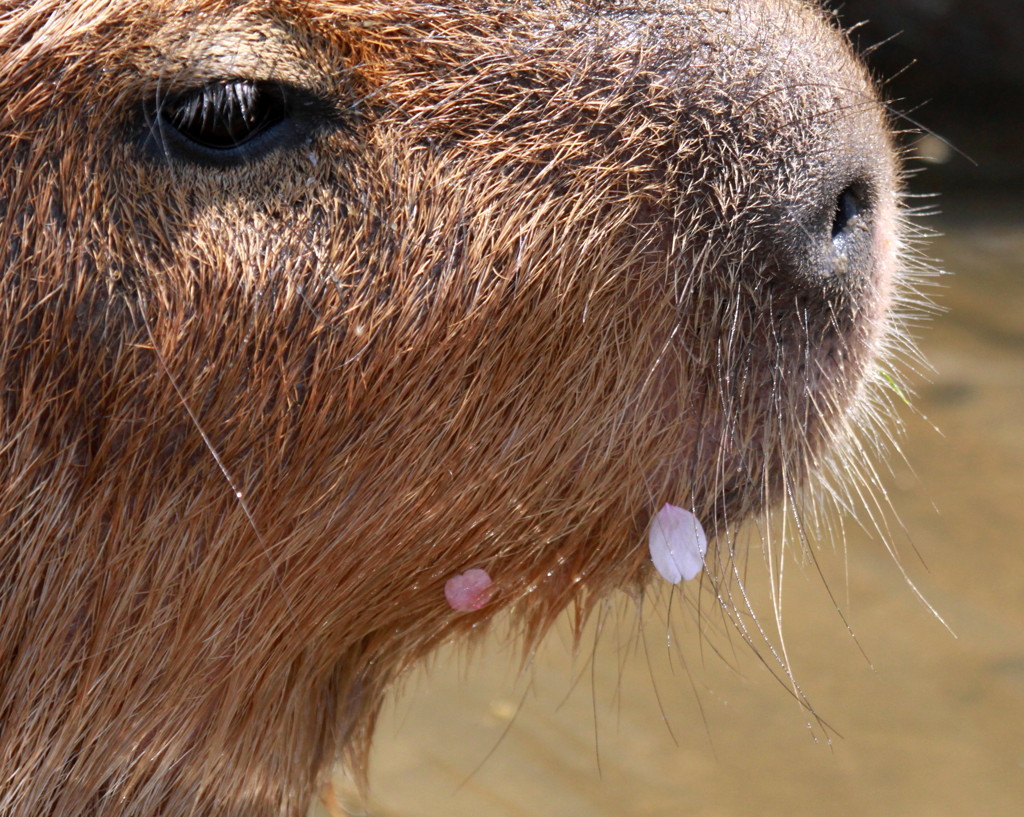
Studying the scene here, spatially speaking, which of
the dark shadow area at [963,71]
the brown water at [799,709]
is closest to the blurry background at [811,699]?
the brown water at [799,709]

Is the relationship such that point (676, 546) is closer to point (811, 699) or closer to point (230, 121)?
point (230, 121)

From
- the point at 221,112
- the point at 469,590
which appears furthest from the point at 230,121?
the point at 469,590

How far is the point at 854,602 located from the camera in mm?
2963

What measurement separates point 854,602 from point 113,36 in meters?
2.21

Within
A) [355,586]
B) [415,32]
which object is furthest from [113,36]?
[355,586]

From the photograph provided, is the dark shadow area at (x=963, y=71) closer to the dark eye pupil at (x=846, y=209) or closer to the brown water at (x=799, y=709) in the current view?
the brown water at (x=799, y=709)

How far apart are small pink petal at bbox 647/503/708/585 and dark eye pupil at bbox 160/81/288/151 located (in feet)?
2.07

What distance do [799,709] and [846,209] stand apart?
154 cm

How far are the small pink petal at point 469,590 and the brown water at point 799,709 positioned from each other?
819mm

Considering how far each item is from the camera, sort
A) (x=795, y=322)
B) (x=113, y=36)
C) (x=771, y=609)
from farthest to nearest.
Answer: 1. (x=771, y=609)
2. (x=795, y=322)
3. (x=113, y=36)

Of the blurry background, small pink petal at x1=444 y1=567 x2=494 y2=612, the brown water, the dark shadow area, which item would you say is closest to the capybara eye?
small pink petal at x1=444 y1=567 x2=494 y2=612

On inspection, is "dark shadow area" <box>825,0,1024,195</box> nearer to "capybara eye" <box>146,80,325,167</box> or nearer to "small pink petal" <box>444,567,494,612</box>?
"small pink petal" <box>444,567,494,612</box>

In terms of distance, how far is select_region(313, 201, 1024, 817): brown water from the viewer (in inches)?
100

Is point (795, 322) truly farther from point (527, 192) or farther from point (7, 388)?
point (7, 388)
